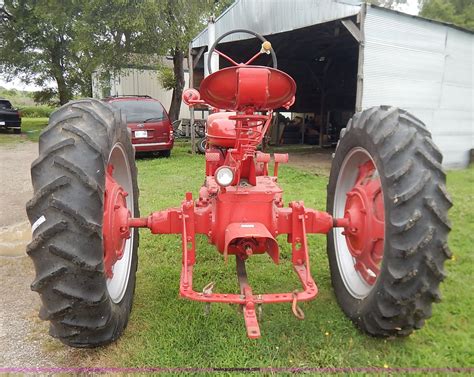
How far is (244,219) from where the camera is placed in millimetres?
2531

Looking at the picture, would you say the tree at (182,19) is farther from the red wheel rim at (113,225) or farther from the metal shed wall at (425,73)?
the red wheel rim at (113,225)

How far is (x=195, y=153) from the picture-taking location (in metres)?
12.4

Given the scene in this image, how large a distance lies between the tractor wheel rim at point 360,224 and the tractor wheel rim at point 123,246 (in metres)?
1.52

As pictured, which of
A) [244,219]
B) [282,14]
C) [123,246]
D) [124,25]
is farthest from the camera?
[124,25]

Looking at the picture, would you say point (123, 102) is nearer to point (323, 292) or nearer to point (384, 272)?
point (323, 292)

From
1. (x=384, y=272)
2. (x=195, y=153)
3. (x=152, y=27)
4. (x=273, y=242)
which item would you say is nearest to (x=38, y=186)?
(x=273, y=242)

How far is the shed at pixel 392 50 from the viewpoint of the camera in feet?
26.2

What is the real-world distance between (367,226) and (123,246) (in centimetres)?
160

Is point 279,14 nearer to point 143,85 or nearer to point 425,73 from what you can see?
point 425,73

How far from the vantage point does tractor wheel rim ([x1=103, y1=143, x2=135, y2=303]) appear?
2.63 meters

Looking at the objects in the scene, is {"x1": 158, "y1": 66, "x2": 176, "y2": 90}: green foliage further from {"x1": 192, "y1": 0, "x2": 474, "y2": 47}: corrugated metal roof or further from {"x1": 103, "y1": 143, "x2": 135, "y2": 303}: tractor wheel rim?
{"x1": 103, "y1": 143, "x2": 135, "y2": 303}: tractor wheel rim

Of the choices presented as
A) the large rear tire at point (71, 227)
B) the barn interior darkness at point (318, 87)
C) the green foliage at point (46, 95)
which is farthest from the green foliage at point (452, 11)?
the large rear tire at point (71, 227)

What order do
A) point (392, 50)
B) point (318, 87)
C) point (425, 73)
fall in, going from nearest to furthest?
1. point (392, 50)
2. point (425, 73)
3. point (318, 87)

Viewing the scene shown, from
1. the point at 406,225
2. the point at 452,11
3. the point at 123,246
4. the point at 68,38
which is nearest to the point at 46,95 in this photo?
the point at 68,38
